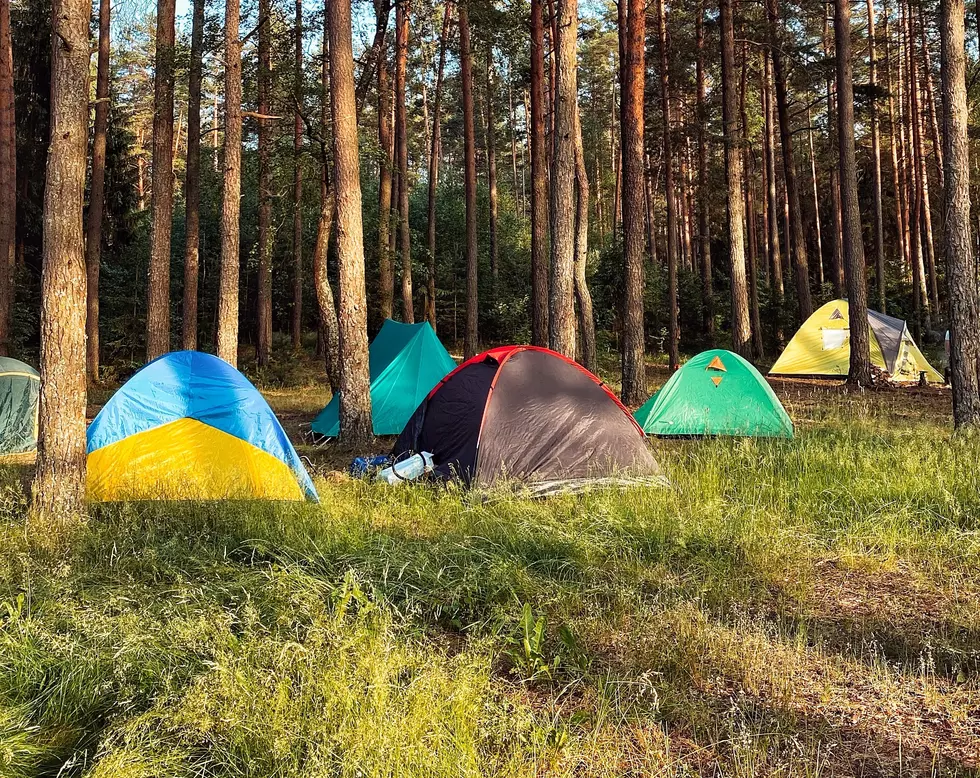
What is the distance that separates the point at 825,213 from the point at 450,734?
38.0 metres

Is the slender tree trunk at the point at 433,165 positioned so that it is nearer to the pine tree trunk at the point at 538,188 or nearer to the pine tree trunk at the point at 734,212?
the pine tree trunk at the point at 538,188

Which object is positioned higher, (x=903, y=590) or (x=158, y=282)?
(x=158, y=282)

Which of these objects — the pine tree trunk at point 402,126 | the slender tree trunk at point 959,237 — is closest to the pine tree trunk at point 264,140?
the pine tree trunk at point 402,126

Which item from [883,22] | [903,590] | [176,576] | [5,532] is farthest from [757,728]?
[883,22]

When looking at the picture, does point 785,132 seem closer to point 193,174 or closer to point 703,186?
point 703,186

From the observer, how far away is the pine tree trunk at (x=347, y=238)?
9242mm

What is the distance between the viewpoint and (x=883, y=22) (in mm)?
21812

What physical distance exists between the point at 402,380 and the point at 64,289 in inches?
245

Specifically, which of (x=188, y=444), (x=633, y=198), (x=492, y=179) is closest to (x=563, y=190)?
(x=633, y=198)

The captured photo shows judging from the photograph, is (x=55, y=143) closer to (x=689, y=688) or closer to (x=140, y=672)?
(x=140, y=672)

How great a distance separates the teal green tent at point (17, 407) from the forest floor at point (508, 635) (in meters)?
4.90

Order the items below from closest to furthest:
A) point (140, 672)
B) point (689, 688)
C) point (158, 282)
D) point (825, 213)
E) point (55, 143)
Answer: point (140, 672) → point (689, 688) → point (55, 143) → point (158, 282) → point (825, 213)

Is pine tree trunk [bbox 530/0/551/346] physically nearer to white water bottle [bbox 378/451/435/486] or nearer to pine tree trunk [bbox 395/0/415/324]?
pine tree trunk [bbox 395/0/415/324]

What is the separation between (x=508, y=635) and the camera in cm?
351
